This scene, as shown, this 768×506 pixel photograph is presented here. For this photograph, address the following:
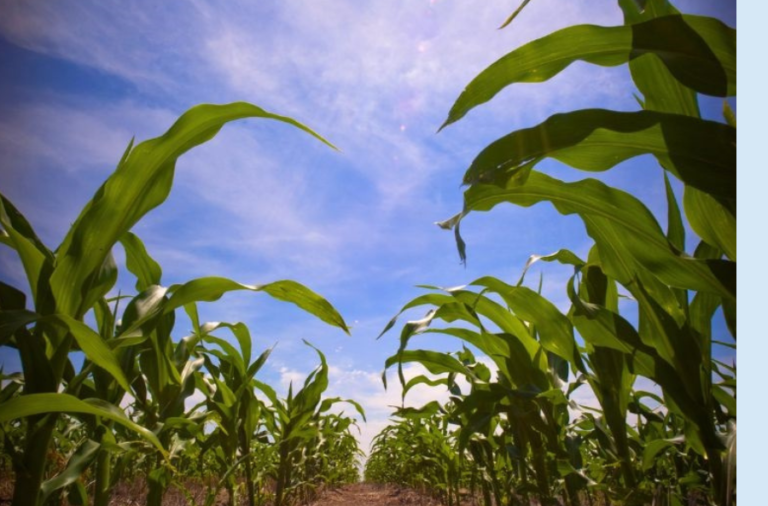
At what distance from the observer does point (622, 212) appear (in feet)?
2.27

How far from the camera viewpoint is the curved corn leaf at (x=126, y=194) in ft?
2.25

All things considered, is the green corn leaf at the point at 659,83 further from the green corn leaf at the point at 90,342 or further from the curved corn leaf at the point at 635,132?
the green corn leaf at the point at 90,342

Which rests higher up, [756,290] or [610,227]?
[610,227]

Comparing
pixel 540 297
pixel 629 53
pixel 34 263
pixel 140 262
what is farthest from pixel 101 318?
pixel 629 53

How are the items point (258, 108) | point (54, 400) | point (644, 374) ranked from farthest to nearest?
point (644, 374) < point (258, 108) < point (54, 400)

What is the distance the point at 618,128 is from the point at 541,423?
2.57ft

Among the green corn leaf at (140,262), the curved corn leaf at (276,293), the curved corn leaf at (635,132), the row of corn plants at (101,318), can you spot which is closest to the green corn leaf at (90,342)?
the row of corn plants at (101,318)

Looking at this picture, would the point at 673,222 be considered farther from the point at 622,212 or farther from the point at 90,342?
the point at 90,342

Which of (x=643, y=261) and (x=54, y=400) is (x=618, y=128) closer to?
(x=643, y=261)

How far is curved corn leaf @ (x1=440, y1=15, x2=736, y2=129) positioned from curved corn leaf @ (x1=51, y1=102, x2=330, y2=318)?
313 millimetres

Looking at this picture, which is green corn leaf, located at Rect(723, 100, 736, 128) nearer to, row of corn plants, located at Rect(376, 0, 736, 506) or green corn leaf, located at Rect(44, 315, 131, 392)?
row of corn plants, located at Rect(376, 0, 736, 506)

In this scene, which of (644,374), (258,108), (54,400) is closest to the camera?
(54,400)

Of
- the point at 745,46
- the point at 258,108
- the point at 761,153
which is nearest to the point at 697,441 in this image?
the point at 761,153

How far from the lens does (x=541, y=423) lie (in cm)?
108
